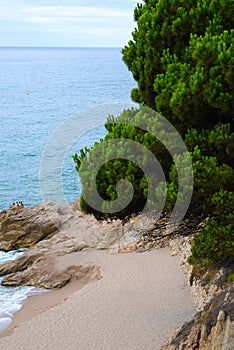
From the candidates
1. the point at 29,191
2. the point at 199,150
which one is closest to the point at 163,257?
the point at 199,150

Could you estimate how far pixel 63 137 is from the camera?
219 ft

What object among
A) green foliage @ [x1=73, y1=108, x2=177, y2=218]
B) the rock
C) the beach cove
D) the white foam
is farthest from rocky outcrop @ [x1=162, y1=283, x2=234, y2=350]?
the rock

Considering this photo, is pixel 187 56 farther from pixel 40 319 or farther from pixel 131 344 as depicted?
pixel 40 319

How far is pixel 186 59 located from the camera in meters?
13.2

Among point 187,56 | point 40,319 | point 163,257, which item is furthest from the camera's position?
point 163,257

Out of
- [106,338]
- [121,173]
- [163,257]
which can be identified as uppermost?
[121,173]

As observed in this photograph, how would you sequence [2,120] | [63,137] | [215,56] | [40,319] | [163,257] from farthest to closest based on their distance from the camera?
[2,120] < [63,137] < [163,257] < [40,319] < [215,56]

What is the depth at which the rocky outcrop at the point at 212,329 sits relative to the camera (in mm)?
10219

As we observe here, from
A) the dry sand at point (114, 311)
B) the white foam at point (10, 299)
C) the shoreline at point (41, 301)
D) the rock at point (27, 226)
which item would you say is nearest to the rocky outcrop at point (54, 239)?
the rock at point (27, 226)

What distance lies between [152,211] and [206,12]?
5110mm

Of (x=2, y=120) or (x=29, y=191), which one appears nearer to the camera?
(x=29, y=191)

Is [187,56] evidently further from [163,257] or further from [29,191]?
[29,191]

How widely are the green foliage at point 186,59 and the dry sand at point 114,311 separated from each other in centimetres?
769

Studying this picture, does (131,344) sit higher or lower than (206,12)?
lower
